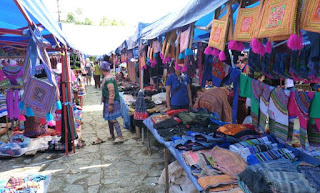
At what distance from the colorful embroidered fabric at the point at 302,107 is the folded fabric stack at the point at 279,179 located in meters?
0.34

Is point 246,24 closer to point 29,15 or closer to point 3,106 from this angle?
point 29,15

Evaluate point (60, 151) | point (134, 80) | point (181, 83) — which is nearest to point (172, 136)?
point (181, 83)

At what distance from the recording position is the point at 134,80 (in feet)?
41.2

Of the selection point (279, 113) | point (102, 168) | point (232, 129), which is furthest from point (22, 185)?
point (279, 113)

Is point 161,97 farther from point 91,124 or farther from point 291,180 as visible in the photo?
point 291,180

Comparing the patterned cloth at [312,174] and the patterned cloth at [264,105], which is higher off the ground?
the patterned cloth at [264,105]

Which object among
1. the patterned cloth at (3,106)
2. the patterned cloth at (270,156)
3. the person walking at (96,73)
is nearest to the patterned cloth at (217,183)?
the patterned cloth at (270,156)

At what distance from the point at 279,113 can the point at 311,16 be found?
1.30 metres

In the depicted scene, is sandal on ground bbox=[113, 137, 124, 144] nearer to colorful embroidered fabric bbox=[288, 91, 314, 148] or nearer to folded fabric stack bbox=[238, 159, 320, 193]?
folded fabric stack bbox=[238, 159, 320, 193]

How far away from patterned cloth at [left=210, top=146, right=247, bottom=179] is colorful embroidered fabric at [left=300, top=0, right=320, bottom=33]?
146cm

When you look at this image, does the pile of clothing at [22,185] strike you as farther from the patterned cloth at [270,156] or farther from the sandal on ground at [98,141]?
the patterned cloth at [270,156]

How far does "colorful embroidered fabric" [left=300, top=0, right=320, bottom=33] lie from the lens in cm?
145

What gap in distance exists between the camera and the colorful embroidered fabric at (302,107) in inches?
84.8

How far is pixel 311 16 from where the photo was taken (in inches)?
58.8
